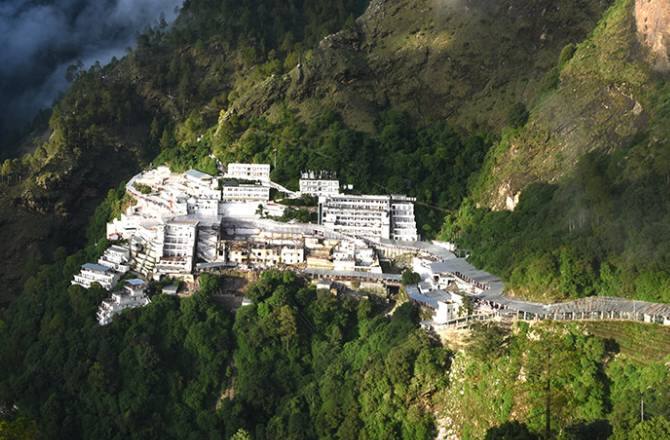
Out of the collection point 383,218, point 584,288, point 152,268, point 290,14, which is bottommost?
point 584,288

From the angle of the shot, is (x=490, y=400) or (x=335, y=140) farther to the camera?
(x=335, y=140)

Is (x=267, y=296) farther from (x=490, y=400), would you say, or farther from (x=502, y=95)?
(x=502, y=95)

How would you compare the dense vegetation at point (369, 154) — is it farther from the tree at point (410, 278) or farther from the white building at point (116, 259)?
the white building at point (116, 259)

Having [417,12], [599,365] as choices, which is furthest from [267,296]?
[417,12]

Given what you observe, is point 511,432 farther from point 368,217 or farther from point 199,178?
point 199,178

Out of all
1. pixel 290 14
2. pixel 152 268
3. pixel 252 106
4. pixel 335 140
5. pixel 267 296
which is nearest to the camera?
pixel 267 296

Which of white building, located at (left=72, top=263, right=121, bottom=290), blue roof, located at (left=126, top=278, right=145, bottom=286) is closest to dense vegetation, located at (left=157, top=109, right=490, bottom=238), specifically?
white building, located at (left=72, top=263, right=121, bottom=290)

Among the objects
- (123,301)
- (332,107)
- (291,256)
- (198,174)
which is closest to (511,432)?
(291,256)
